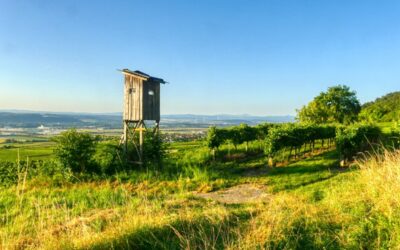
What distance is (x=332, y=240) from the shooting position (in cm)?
452

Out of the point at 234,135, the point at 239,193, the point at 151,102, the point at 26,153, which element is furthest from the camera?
the point at 26,153

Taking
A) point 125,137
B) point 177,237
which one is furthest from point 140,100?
point 177,237

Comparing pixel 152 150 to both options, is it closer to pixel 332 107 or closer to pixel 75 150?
pixel 75 150

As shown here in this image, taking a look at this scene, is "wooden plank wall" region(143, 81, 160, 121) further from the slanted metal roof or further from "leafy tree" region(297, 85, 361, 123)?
"leafy tree" region(297, 85, 361, 123)

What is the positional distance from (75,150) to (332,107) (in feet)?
125

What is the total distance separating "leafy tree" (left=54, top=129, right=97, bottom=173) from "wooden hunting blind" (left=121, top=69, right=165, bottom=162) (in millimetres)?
2137

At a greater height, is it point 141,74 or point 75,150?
point 141,74

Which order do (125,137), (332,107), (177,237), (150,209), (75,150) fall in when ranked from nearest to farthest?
(177,237) < (150,209) < (75,150) < (125,137) < (332,107)

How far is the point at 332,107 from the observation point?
143ft

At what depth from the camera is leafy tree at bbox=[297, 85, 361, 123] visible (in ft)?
143

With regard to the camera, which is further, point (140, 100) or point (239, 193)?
→ point (140, 100)

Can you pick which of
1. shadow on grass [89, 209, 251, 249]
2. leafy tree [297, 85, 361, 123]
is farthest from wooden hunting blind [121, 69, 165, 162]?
leafy tree [297, 85, 361, 123]

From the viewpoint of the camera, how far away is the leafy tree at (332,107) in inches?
1715

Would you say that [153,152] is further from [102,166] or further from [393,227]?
[393,227]
